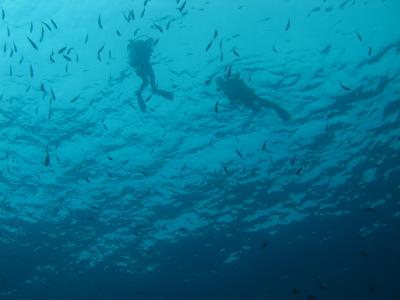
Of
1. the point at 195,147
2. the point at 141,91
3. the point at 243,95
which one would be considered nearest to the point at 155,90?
the point at 141,91

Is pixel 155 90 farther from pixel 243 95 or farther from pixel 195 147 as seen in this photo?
pixel 195 147

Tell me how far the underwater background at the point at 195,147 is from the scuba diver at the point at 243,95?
0.42ft

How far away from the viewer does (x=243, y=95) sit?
1478 cm

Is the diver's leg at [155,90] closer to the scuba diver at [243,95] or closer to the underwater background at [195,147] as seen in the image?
the underwater background at [195,147]

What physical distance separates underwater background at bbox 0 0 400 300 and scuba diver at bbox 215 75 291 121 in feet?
0.42

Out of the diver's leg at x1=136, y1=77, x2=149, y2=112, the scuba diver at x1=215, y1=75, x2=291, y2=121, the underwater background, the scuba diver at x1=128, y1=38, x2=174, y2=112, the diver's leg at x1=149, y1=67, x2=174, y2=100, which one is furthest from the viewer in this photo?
the scuba diver at x1=215, y1=75, x2=291, y2=121

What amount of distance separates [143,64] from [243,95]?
3.95 m

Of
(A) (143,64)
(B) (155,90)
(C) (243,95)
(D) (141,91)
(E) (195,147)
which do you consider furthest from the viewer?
(E) (195,147)

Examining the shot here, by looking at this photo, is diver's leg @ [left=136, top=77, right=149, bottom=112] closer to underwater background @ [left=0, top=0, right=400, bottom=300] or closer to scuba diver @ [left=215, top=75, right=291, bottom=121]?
underwater background @ [left=0, top=0, right=400, bottom=300]

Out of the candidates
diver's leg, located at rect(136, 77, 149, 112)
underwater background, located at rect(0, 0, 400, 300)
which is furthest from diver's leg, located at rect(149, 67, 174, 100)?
underwater background, located at rect(0, 0, 400, 300)

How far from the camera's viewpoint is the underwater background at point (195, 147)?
13.2m

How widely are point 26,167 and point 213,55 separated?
33.0 feet

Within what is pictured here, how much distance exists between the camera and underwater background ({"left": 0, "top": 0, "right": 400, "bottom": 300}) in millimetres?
13156

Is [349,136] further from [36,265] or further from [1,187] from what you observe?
[36,265]
